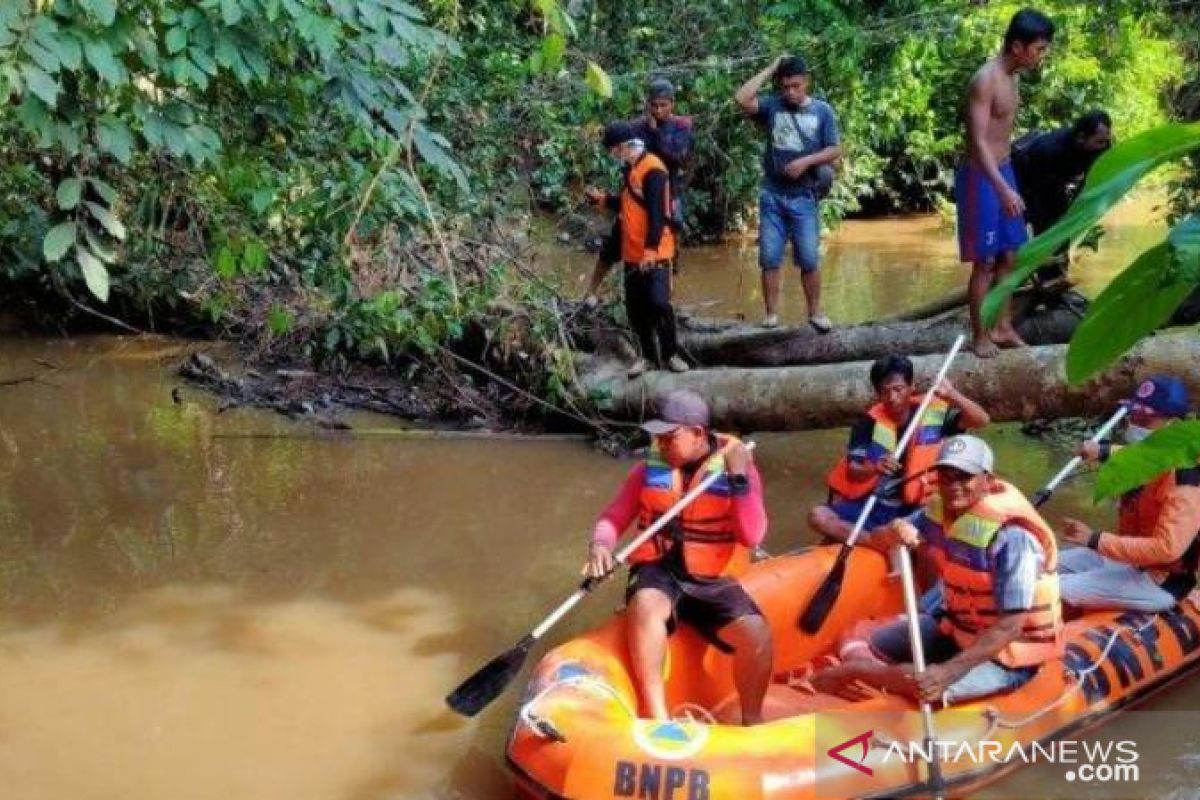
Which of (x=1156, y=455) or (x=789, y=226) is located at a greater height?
(x=1156, y=455)

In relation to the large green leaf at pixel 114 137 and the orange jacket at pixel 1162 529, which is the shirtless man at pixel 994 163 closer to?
the orange jacket at pixel 1162 529

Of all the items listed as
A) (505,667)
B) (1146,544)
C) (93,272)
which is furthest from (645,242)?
(93,272)

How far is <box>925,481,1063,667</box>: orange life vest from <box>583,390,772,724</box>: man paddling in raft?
65 centimetres

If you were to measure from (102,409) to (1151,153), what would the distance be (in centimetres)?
905

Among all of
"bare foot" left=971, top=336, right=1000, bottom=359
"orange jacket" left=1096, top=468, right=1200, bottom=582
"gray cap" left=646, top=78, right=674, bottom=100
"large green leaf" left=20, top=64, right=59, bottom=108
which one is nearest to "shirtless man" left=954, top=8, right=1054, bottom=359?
"bare foot" left=971, top=336, right=1000, bottom=359

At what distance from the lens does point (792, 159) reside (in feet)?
22.9

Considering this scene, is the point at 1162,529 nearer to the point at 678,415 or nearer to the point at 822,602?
the point at 822,602

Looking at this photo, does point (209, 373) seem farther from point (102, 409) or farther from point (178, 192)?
point (178, 192)

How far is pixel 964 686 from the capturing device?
13.5 feet

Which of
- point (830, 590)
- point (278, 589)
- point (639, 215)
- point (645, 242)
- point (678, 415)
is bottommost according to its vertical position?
point (278, 589)

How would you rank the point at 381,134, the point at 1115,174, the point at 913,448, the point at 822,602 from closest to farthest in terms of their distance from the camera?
the point at 1115,174 → the point at 381,134 → the point at 822,602 → the point at 913,448

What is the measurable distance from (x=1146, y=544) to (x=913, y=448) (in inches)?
43.9

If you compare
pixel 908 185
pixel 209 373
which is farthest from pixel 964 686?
pixel 908 185

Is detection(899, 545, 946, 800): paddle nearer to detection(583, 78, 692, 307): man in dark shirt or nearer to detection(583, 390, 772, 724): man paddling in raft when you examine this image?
detection(583, 390, 772, 724): man paddling in raft
